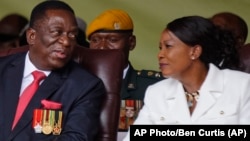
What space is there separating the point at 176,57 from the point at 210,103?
260 mm

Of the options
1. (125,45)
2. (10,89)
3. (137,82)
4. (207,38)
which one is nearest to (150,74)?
(137,82)

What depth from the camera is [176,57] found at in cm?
324

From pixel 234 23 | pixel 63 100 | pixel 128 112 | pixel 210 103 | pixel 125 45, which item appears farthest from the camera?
pixel 234 23

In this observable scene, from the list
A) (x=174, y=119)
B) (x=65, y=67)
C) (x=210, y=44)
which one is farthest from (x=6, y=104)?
(x=210, y=44)

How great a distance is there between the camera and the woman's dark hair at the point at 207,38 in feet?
10.7

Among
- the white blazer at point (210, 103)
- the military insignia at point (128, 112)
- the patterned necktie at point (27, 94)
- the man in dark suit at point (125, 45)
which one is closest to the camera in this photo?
the white blazer at point (210, 103)

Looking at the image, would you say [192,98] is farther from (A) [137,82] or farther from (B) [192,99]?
(A) [137,82]

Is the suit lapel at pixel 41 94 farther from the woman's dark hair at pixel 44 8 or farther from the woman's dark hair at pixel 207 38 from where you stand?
the woman's dark hair at pixel 207 38

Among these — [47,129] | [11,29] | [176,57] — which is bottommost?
[47,129]

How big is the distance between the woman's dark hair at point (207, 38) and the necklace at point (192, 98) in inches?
6.5

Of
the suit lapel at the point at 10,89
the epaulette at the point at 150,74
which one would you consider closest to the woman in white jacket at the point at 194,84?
the suit lapel at the point at 10,89

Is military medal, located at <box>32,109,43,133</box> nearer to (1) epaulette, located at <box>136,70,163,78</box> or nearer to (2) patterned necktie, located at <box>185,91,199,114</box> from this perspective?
(2) patterned necktie, located at <box>185,91,199,114</box>

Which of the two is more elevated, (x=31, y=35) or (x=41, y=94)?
(x=31, y=35)

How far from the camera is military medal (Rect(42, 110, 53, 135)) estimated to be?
3150mm
